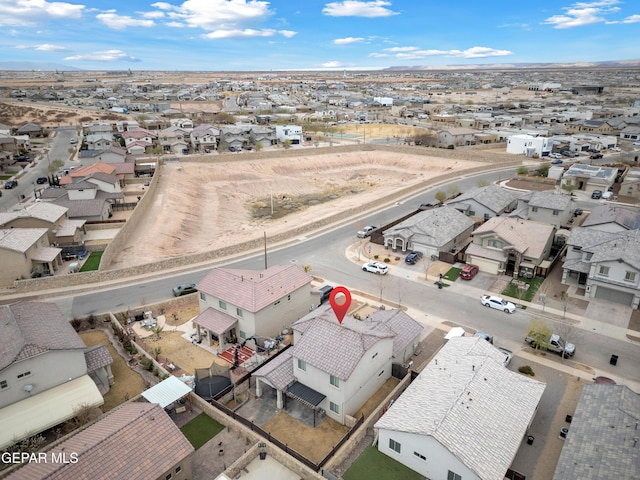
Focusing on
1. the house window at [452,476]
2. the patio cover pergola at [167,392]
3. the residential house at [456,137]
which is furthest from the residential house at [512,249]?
the residential house at [456,137]

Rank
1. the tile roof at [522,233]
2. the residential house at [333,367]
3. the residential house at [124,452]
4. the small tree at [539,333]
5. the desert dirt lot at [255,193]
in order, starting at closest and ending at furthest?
the residential house at [124,452] → the residential house at [333,367] → the small tree at [539,333] → the tile roof at [522,233] → the desert dirt lot at [255,193]

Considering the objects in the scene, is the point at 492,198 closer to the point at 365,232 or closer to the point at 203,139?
the point at 365,232

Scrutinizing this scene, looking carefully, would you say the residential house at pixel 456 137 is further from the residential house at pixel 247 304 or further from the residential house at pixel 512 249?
the residential house at pixel 247 304

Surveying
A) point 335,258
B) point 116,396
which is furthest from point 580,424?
point 335,258

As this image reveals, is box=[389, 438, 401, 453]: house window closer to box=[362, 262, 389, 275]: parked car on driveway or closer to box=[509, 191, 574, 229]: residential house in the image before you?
box=[362, 262, 389, 275]: parked car on driveway

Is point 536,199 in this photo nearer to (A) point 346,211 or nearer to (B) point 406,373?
(A) point 346,211

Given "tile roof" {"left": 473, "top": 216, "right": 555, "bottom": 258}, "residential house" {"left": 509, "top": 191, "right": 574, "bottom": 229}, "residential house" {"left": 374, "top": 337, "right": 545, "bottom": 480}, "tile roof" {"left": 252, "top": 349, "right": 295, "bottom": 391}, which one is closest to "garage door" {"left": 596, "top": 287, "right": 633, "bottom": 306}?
"tile roof" {"left": 473, "top": 216, "right": 555, "bottom": 258}

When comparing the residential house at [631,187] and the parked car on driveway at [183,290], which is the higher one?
the residential house at [631,187]
